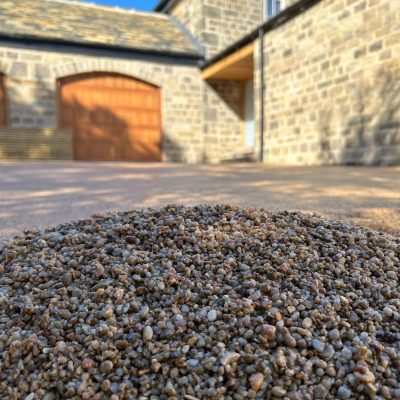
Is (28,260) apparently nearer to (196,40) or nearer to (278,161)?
(278,161)

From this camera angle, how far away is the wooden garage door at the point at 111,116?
35.7 ft

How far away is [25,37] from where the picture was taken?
33.1ft

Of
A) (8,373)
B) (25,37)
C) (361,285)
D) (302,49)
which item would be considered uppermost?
(25,37)

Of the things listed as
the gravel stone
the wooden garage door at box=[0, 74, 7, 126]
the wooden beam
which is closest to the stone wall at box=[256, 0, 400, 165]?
the wooden beam

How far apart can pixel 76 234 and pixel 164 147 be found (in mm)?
10232

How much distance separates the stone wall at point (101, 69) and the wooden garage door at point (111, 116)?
238 mm

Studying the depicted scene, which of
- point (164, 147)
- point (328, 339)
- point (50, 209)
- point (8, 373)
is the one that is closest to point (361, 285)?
point (328, 339)

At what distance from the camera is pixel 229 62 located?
431 inches

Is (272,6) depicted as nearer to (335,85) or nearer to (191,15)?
(191,15)

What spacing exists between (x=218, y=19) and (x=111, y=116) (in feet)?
15.6

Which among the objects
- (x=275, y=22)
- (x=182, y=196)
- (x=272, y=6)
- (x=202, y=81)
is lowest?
(x=182, y=196)

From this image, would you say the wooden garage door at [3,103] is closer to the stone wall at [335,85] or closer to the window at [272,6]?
the stone wall at [335,85]

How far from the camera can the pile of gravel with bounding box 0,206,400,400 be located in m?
1.08

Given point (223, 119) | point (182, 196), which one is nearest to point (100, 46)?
point (223, 119)
